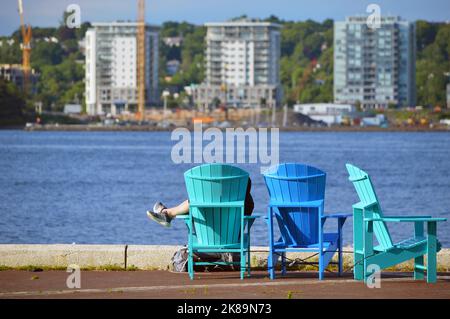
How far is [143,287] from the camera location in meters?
10.1

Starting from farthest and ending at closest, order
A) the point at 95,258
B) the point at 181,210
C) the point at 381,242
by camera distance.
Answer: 1. the point at 95,258
2. the point at 181,210
3. the point at 381,242

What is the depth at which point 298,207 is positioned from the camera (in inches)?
426

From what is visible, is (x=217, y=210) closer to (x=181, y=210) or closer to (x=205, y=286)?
(x=181, y=210)

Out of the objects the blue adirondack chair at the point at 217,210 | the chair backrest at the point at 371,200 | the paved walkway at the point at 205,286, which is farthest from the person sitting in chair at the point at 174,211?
the chair backrest at the point at 371,200

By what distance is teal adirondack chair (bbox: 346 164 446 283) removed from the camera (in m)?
10.3

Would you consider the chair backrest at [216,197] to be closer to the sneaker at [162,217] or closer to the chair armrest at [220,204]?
the chair armrest at [220,204]

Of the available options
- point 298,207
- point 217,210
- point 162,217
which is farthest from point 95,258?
point 298,207

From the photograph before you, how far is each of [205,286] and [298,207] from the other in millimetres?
1139

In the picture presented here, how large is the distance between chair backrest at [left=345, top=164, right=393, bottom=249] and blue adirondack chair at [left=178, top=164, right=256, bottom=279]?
93 cm

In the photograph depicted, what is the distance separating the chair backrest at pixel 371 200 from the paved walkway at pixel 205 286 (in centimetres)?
36

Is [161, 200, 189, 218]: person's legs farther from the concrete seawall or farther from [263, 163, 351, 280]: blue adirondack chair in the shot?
[263, 163, 351, 280]: blue adirondack chair

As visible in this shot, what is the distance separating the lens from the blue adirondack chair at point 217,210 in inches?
422

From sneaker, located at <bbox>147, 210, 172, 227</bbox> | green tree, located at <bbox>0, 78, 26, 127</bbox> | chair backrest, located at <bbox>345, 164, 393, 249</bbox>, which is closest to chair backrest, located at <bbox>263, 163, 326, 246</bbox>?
chair backrest, located at <bbox>345, 164, 393, 249</bbox>
